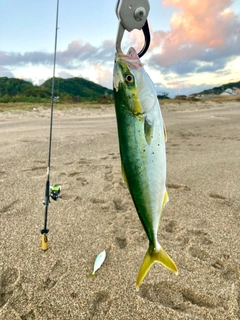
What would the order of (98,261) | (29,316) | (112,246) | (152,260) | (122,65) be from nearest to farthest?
(122,65), (152,260), (29,316), (98,261), (112,246)

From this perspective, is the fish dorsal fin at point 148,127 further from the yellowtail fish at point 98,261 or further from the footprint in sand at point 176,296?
the yellowtail fish at point 98,261

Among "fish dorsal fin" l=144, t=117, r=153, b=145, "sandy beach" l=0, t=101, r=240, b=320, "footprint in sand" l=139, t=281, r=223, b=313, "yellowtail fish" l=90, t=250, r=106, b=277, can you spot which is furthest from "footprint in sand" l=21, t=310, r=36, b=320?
"fish dorsal fin" l=144, t=117, r=153, b=145

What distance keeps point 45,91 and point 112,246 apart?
3142cm

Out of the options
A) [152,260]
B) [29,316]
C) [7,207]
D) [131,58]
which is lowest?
[29,316]

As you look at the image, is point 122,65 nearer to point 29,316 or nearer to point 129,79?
point 129,79

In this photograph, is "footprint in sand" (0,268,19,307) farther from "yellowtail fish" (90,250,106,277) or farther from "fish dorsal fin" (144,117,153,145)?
"fish dorsal fin" (144,117,153,145)

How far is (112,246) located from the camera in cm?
328

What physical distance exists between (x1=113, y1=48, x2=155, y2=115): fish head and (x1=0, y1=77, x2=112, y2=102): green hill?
320 centimetres

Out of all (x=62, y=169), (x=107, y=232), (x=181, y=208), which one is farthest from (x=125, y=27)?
(x=62, y=169)

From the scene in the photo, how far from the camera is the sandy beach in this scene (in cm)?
249

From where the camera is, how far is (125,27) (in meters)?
1.47

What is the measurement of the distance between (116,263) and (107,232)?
0.58 m

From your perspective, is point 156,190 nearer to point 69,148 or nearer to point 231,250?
point 231,250

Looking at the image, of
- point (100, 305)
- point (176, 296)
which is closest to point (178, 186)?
point (176, 296)
